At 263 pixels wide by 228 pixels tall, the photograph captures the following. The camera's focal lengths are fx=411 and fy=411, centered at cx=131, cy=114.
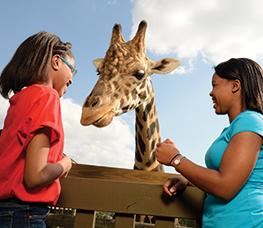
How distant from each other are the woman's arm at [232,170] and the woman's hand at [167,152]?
0.10m

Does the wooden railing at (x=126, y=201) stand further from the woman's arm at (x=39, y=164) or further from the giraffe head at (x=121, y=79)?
the giraffe head at (x=121, y=79)

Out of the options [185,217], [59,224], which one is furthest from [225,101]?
[59,224]

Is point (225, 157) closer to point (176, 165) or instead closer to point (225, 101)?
point (176, 165)

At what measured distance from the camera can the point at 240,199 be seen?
4.95 ft

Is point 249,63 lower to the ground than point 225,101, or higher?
higher

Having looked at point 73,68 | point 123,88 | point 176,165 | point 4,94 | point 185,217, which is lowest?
Answer: point 185,217

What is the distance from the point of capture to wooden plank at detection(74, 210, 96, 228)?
5.54 ft

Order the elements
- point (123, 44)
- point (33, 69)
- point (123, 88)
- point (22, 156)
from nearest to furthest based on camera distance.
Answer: point (22, 156) < point (33, 69) < point (123, 88) < point (123, 44)

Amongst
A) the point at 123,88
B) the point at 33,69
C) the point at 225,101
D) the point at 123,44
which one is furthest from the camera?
the point at 123,44

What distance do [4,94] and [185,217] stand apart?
2.94ft

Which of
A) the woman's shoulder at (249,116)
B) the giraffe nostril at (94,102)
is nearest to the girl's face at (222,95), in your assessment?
the woman's shoulder at (249,116)

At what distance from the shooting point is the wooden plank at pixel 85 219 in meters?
1.69

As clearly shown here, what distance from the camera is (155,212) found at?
1.66 meters

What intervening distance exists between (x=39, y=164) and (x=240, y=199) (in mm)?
736
